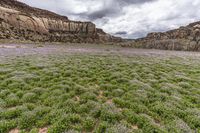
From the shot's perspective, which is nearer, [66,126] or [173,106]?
[66,126]

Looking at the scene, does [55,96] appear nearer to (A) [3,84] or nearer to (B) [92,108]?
(B) [92,108]

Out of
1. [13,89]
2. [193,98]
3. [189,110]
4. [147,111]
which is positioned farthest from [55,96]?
[193,98]

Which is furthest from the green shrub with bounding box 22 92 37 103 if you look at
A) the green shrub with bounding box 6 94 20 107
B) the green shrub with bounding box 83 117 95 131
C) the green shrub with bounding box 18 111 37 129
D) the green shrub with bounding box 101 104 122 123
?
the green shrub with bounding box 101 104 122 123

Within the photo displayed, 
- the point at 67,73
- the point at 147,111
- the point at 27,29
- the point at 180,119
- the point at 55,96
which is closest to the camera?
the point at 180,119

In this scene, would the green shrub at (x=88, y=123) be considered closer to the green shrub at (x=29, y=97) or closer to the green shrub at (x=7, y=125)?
the green shrub at (x=7, y=125)

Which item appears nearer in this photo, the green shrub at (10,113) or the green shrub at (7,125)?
the green shrub at (7,125)

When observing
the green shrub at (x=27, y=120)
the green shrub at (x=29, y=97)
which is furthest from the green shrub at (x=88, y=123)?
the green shrub at (x=29, y=97)

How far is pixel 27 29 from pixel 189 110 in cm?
17338

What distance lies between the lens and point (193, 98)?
28.1 feet

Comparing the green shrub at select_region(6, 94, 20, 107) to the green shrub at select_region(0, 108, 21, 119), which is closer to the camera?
the green shrub at select_region(0, 108, 21, 119)

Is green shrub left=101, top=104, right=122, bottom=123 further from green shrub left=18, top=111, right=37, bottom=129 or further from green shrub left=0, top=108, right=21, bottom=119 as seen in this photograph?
green shrub left=0, top=108, right=21, bottom=119

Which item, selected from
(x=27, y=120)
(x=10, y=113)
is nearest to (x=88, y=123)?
(x=27, y=120)

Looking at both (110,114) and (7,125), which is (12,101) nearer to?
(7,125)

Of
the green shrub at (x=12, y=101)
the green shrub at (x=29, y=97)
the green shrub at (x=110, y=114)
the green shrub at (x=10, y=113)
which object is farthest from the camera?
the green shrub at (x=29, y=97)
